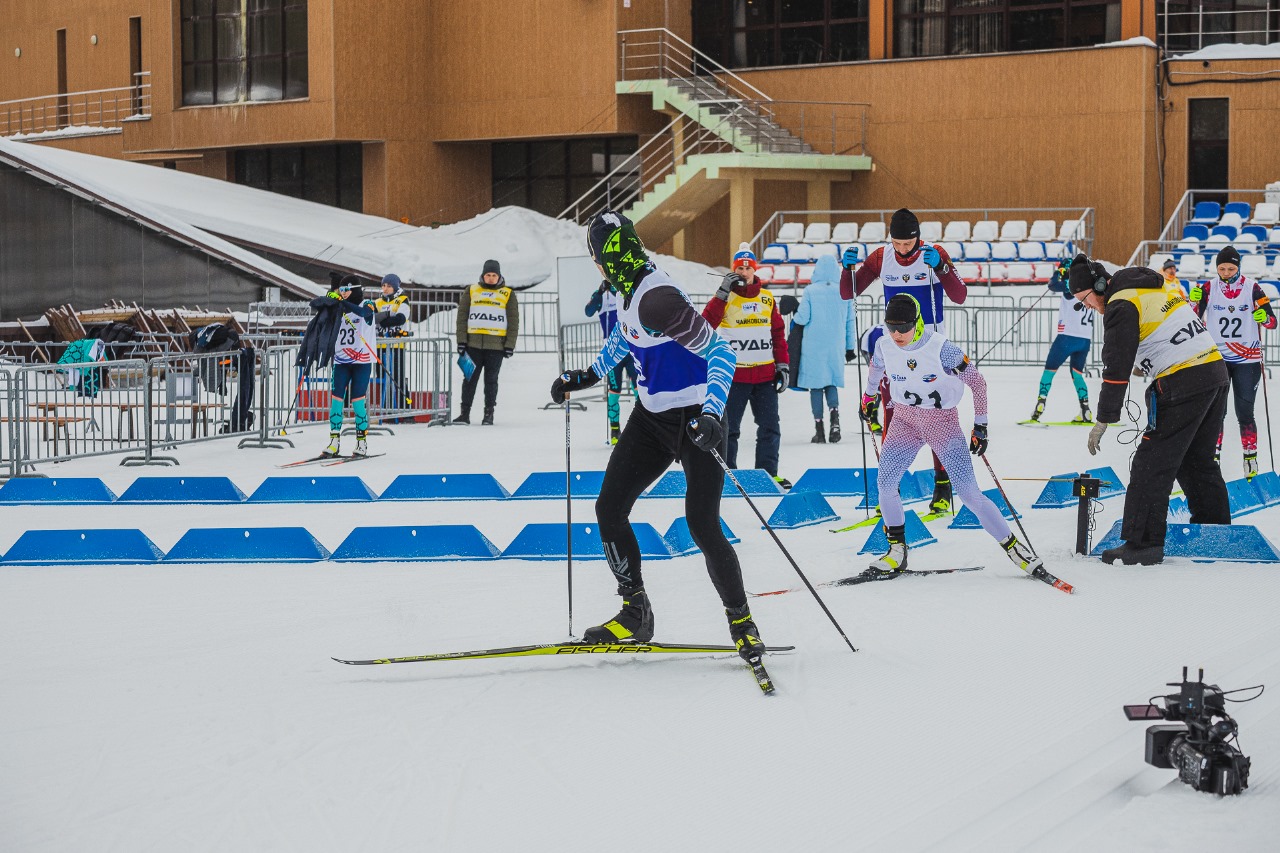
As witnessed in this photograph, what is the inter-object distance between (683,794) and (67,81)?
41005 millimetres

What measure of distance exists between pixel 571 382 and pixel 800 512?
3.91m

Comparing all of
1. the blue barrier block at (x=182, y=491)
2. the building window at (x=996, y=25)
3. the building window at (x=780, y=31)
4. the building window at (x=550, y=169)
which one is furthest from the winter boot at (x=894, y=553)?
the building window at (x=550, y=169)

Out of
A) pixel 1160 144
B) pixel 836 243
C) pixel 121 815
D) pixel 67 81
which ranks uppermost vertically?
pixel 67 81

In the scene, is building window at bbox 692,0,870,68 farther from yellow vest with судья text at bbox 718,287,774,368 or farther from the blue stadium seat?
yellow vest with судья text at bbox 718,287,774,368

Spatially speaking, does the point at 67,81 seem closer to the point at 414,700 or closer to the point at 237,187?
the point at 237,187

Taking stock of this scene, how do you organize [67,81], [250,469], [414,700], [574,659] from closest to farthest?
[414,700], [574,659], [250,469], [67,81]

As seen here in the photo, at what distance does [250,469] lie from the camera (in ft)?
45.5

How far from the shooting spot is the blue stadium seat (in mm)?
28172

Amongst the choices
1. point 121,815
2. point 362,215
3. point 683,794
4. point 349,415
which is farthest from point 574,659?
point 362,215

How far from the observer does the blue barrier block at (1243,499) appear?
10547 millimetres

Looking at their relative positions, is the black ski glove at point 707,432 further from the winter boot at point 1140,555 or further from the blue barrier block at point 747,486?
the blue barrier block at point 747,486

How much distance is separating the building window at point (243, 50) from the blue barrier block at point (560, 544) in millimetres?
27021

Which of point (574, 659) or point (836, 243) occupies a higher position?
point (836, 243)

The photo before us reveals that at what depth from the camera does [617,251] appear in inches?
251
